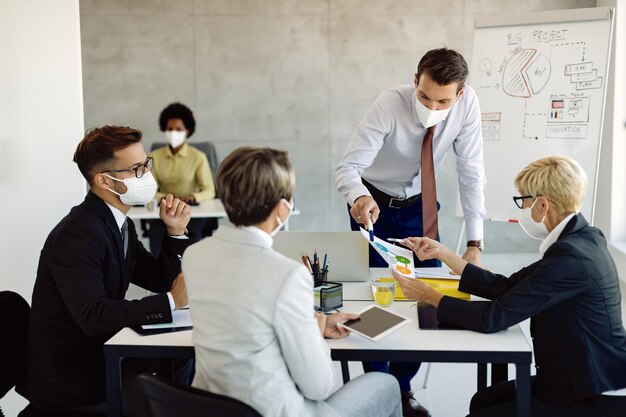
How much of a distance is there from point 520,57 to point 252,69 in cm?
264

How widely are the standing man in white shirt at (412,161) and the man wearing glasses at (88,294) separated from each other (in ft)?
3.14

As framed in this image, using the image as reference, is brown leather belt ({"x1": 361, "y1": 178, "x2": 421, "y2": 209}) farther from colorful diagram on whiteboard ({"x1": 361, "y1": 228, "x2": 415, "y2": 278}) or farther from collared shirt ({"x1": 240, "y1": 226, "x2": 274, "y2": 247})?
collared shirt ({"x1": 240, "y1": 226, "x2": 274, "y2": 247})

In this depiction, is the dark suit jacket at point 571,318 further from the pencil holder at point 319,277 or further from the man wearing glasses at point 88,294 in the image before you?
the man wearing glasses at point 88,294

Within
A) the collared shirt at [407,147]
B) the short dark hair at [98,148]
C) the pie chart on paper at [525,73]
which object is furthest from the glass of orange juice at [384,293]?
the pie chart on paper at [525,73]

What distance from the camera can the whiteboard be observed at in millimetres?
4504

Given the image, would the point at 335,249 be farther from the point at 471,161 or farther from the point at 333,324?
the point at 471,161

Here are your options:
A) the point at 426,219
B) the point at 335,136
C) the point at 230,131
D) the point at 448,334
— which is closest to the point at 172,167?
the point at 230,131

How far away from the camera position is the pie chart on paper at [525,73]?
4.64 m

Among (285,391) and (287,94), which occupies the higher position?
(287,94)

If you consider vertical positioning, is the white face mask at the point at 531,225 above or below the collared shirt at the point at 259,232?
below

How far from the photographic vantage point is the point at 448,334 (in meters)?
2.07

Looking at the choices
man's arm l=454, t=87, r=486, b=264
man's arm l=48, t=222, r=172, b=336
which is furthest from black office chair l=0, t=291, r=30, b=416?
man's arm l=454, t=87, r=486, b=264

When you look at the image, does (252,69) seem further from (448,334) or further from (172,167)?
(448,334)

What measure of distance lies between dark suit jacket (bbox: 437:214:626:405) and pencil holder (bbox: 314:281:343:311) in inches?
18.7
